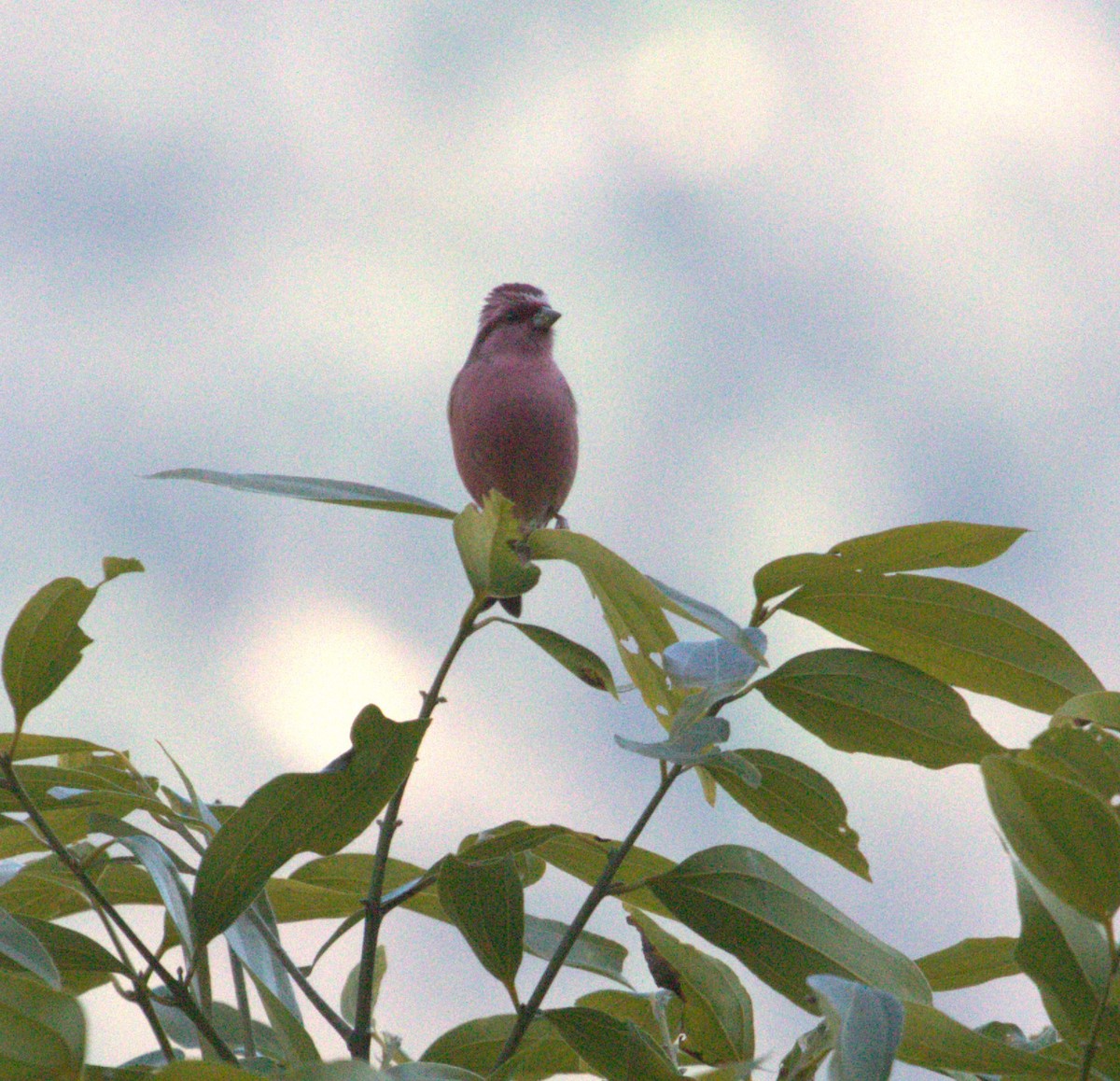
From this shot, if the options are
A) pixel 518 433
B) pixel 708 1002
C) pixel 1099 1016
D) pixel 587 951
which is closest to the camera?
pixel 1099 1016

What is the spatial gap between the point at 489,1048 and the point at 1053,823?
93cm

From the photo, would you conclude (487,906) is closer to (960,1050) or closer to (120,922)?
(120,922)

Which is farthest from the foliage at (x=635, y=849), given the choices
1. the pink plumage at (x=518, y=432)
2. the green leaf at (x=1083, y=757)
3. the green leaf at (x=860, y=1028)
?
the pink plumage at (x=518, y=432)

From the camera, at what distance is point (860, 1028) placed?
47.1 inches

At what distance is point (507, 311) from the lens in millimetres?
4477

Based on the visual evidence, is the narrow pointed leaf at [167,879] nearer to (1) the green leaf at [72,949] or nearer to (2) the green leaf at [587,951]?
(1) the green leaf at [72,949]

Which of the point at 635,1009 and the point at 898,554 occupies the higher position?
the point at 898,554

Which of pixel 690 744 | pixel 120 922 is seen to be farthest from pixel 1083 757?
pixel 120 922

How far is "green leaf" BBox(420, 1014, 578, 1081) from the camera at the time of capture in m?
1.85

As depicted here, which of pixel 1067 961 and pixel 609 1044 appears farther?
pixel 609 1044

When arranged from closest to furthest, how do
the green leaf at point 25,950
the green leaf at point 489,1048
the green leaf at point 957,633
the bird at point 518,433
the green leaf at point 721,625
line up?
1. the green leaf at point 25,950
2. the green leaf at point 721,625
3. the green leaf at point 957,633
4. the green leaf at point 489,1048
5. the bird at point 518,433

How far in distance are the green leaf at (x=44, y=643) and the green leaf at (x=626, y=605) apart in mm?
572

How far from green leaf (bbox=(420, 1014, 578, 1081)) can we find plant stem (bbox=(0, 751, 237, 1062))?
0.41 metres

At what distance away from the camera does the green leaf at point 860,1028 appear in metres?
1.16
